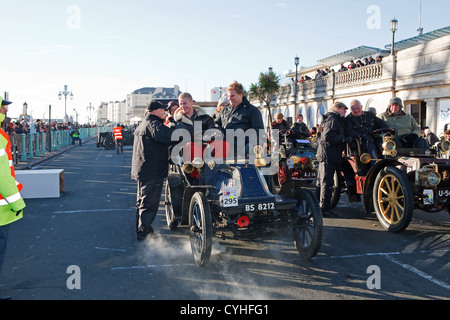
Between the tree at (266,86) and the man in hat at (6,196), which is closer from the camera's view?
the man in hat at (6,196)

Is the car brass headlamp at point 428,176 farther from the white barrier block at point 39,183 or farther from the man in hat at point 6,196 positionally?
the white barrier block at point 39,183

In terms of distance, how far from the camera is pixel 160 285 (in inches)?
171

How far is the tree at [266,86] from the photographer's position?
4419cm

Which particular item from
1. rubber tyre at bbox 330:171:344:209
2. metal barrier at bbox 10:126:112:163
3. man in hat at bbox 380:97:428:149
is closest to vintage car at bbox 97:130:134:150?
metal barrier at bbox 10:126:112:163

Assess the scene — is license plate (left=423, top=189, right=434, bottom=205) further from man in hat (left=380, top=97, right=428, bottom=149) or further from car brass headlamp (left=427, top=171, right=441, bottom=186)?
man in hat (left=380, top=97, right=428, bottom=149)

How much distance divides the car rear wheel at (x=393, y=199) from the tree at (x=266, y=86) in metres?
38.3

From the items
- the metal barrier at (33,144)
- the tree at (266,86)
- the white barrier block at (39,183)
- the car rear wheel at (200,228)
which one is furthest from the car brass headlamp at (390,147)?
the tree at (266,86)

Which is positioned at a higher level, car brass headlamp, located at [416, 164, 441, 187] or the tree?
the tree

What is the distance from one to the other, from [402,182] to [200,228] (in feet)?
10.3

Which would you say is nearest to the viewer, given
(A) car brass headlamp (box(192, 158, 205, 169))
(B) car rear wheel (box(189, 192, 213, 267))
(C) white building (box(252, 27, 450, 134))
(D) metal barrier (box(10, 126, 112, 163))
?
(B) car rear wheel (box(189, 192, 213, 267))

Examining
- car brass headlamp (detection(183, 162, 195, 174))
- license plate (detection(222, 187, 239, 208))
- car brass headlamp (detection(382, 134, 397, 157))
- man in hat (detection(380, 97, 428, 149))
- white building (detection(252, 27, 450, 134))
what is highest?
white building (detection(252, 27, 450, 134))

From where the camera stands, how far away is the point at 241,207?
15.8 feet

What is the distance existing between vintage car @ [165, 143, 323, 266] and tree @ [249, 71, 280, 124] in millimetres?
39604

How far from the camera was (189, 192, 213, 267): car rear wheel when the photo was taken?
15.3 feet
